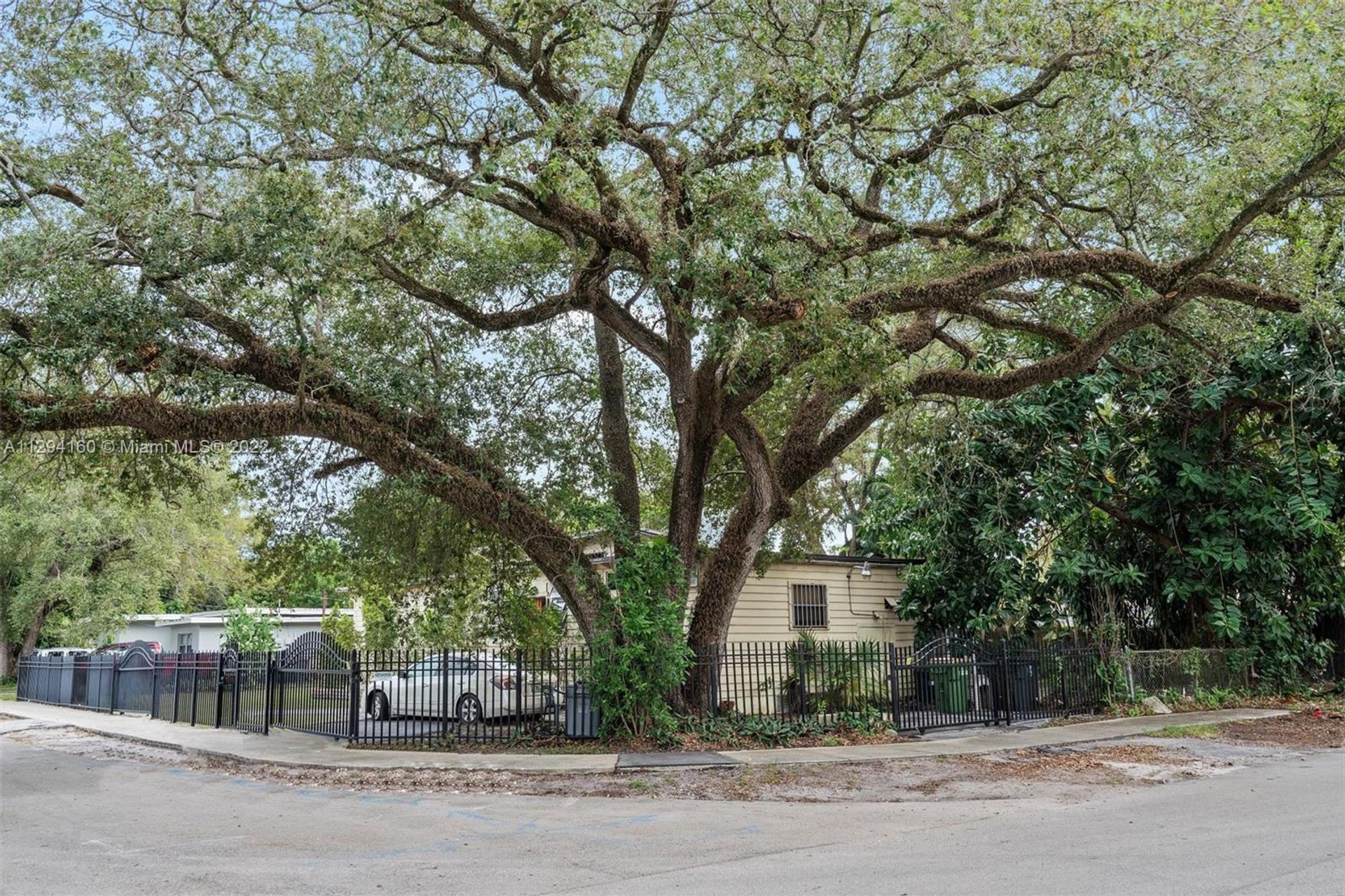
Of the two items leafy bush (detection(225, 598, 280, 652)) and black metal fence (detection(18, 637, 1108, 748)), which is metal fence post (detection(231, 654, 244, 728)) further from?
leafy bush (detection(225, 598, 280, 652))

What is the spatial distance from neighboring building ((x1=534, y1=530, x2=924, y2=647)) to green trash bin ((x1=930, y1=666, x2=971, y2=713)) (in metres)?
2.97

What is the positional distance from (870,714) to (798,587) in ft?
18.5

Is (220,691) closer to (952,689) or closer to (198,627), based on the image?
(952,689)

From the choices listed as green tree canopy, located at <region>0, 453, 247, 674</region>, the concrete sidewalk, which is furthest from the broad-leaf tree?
green tree canopy, located at <region>0, 453, 247, 674</region>

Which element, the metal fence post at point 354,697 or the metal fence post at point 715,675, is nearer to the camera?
the metal fence post at point 354,697

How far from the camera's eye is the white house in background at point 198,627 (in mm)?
38594

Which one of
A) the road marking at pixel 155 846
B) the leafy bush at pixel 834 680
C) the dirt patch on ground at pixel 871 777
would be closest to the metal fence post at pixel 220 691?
the dirt patch on ground at pixel 871 777

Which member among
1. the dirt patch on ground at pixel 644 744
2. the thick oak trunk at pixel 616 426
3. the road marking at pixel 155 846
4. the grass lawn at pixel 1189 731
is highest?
the thick oak trunk at pixel 616 426

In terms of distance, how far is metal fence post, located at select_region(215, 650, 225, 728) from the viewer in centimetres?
1691

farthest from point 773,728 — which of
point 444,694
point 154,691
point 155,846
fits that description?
point 154,691

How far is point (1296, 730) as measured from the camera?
1466 centimetres

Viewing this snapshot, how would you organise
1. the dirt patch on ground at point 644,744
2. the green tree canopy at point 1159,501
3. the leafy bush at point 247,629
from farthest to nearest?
1. the leafy bush at point 247,629
2. the green tree canopy at point 1159,501
3. the dirt patch on ground at point 644,744

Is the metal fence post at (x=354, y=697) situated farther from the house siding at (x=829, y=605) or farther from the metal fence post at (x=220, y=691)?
the house siding at (x=829, y=605)

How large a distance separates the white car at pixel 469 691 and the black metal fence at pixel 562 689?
4 cm
